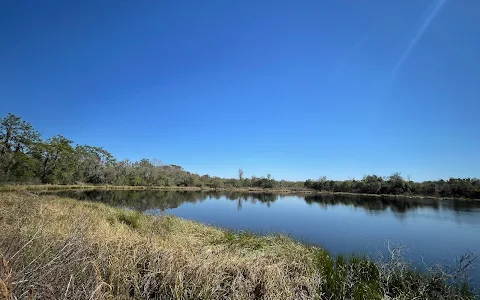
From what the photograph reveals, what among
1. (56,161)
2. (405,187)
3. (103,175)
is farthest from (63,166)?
(405,187)

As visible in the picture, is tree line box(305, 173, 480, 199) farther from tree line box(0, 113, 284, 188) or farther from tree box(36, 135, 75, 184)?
tree box(36, 135, 75, 184)

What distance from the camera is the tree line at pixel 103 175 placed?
1857 inches

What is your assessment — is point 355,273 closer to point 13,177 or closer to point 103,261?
point 103,261

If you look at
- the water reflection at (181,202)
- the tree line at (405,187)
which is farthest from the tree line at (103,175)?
the water reflection at (181,202)

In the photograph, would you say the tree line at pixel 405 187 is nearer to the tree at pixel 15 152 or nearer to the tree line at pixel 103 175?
the tree line at pixel 103 175

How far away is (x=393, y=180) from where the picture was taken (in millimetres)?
78438

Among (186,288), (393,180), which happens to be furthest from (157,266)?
(393,180)

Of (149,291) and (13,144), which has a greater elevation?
(13,144)

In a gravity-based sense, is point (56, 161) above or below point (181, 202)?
above

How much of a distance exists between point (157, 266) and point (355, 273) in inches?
230

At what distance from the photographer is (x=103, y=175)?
74.5m

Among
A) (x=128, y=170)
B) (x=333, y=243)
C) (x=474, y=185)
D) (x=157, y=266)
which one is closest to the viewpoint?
(x=157, y=266)

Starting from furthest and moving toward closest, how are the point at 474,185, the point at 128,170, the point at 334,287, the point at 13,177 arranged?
the point at 128,170 → the point at 474,185 → the point at 13,177 → the point at 334,287

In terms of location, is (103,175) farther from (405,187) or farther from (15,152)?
(405,187)
